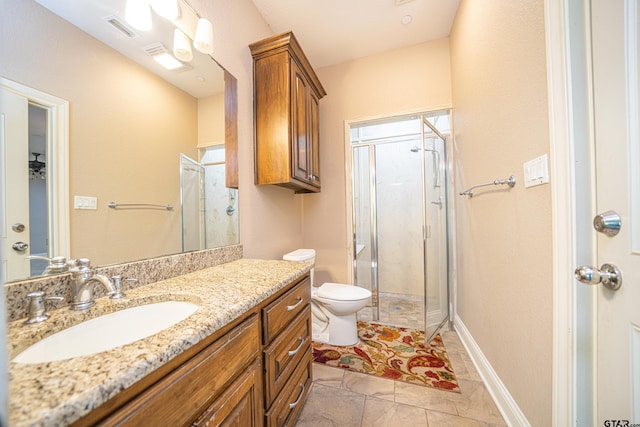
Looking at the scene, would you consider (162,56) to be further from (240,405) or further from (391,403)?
(391,403)

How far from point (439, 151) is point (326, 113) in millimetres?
1163

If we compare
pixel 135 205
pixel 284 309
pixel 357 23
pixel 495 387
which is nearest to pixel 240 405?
pixel 284 309

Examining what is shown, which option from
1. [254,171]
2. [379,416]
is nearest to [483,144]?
[254,171]

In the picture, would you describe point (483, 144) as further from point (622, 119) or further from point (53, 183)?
point (53, 183)

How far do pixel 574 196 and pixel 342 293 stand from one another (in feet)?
4.78

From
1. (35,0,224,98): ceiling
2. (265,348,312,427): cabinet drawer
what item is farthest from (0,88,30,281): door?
(265,348,312,427): cabinet drawer

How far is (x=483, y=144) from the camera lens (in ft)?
4.71

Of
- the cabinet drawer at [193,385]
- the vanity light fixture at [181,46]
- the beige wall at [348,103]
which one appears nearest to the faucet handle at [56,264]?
the cabinet drawer at [193,385]

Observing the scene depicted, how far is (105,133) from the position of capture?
2.78ft

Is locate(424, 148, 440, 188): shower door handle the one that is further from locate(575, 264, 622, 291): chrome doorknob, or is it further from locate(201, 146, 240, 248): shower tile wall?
locate(201, 146, 240, 248): shower tile wall

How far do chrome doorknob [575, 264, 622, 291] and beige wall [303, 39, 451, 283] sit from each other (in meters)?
1.72

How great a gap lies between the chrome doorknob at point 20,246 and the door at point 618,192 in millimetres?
1707

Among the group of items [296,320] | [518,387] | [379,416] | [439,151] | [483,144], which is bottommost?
[379,416]

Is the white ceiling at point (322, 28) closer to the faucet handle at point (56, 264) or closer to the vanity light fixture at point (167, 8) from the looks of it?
the vanity light fixture at point (167, 8)
